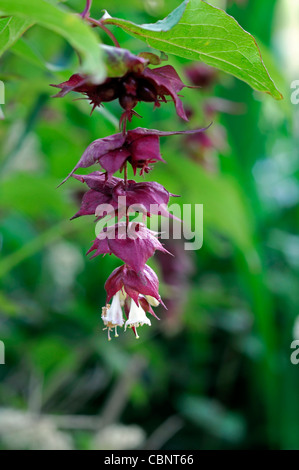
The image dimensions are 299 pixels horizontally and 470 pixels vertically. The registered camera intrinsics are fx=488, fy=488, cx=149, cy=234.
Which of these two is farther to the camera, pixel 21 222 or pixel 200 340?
pixel 200 340

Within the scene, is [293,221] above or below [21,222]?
above

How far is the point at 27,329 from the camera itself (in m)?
0.96

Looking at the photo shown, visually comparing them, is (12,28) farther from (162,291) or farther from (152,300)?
(162,291)

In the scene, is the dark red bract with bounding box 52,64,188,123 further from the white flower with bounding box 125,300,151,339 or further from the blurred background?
the blurred background

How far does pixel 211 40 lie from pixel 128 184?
10 cm

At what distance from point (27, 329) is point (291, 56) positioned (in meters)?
1.90

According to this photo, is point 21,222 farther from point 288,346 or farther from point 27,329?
point 288,346

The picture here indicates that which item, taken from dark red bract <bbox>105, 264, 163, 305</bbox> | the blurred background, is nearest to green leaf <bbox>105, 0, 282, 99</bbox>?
dark red bract <bbox>105, 264, 163, 305</bbox>

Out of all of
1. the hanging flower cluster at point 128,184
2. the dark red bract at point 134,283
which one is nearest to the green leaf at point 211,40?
the hanging flower cluster at point 128,184

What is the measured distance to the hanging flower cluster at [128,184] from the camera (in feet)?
0.84

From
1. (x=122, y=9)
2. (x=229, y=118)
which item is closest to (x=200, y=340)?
(x=229, y=118)

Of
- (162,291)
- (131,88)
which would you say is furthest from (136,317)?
(162,291)

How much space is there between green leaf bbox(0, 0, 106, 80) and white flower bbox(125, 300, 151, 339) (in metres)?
0.15
